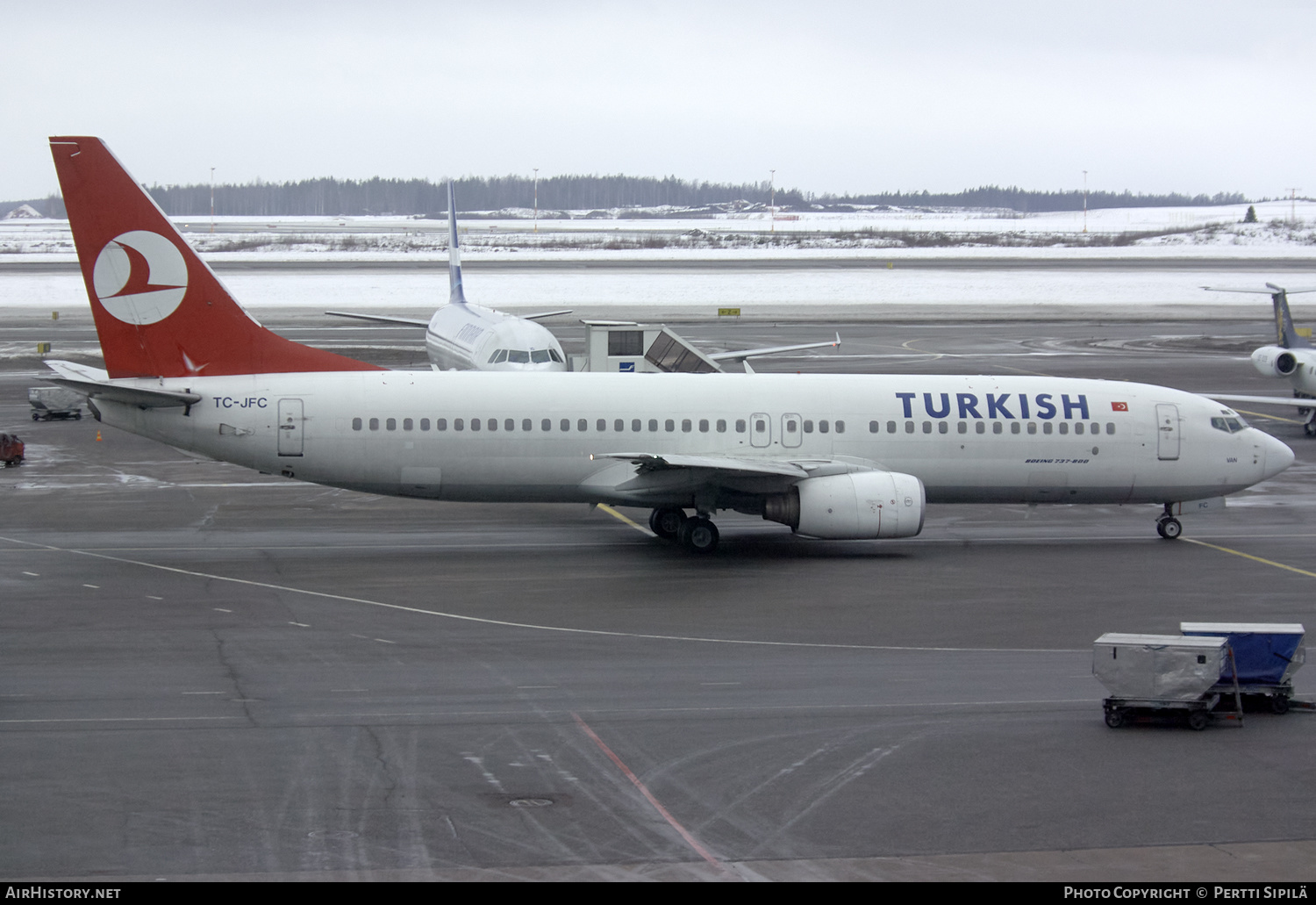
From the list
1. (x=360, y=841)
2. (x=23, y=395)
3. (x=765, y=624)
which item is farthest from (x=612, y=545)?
(x=23, y=395)

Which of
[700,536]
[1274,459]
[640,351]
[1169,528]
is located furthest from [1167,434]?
[640,351]

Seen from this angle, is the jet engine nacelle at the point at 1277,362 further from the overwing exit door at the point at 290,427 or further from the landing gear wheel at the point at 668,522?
the overwing exit door at the point at 290,427

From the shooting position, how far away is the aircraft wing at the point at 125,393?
26594mm

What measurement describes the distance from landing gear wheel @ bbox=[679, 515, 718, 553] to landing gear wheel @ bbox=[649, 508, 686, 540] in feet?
2.94

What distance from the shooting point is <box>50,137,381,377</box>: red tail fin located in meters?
27.4

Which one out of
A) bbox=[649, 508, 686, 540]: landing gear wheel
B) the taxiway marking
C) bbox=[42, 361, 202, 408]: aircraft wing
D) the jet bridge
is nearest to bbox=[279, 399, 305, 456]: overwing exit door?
bbox=[42, 361, 202, 408]: aircraft wing

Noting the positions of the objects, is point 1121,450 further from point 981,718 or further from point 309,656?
point 309,656

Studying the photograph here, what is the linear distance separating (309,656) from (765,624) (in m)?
7.71

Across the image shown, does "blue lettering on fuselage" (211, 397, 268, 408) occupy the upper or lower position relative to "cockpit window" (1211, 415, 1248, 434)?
upper

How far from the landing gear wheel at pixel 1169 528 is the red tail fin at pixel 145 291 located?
20603 mm

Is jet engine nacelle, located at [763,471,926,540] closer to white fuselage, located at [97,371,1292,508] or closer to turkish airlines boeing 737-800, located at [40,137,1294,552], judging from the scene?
turkish airlines boeing 737-800, located at [40,137,1294,552]

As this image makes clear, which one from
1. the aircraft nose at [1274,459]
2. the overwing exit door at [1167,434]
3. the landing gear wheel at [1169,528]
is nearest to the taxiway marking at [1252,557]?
the landing gear wheel at [1169,528]

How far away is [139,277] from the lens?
28.0 m

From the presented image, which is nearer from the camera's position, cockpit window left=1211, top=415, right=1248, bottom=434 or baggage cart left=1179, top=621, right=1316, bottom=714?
baggage cart left=1179, top=621, right=1316, bottom=714
